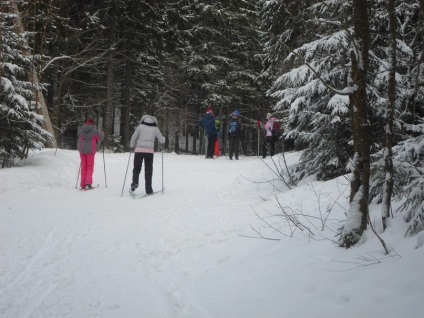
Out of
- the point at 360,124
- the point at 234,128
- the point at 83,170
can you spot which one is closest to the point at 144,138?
the point at 83,170

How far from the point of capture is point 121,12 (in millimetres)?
19812

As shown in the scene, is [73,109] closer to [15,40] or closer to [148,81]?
[148,81]

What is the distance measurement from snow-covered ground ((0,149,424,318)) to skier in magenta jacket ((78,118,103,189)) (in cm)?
196

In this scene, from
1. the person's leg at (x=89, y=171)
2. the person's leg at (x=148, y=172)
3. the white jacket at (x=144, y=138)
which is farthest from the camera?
the person's leg at (x=89, y=171)

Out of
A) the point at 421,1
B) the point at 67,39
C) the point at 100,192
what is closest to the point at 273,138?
the point at 100,192

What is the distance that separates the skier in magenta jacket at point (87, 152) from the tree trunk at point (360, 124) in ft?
26.5

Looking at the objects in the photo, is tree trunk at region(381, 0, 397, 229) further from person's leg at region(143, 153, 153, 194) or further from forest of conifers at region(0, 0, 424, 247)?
person's leg at region(143, 153, 153, 194)

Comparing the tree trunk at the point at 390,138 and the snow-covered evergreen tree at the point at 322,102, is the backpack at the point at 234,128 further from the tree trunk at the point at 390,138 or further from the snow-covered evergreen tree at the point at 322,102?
the tree trunk at the point at 390,138

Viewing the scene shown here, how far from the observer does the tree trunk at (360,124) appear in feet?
12.6

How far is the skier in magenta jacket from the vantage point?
10.3m

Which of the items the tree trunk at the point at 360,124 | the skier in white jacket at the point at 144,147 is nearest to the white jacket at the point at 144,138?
the skier in white jacket at the point at 144,147

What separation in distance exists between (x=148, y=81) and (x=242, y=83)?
6406 mm

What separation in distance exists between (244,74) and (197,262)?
70.4ft

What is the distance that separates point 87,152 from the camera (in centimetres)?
1040
